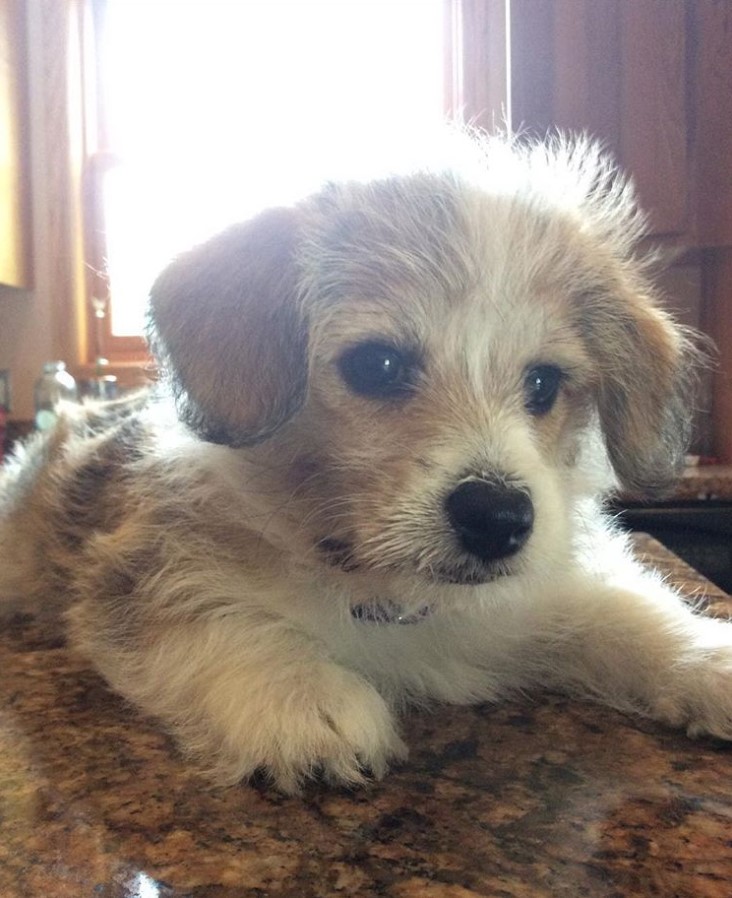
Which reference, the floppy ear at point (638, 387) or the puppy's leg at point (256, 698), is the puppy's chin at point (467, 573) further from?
the floppy ear at point (638, 387)

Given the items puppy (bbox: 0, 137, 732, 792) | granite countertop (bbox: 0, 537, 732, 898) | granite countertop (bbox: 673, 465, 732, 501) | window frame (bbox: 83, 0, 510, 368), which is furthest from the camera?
window frame (bbox: 83, 0, 510, 368)

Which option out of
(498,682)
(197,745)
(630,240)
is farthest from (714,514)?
(197,745)

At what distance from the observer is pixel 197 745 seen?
1.10m

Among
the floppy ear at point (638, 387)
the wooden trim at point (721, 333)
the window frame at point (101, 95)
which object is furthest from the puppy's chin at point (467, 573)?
the window frame at point (101, 95)

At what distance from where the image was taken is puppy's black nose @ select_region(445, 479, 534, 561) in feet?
3.62

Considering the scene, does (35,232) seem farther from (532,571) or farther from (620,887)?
(620,887)

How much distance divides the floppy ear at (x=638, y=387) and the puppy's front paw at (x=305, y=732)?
66 centimetres

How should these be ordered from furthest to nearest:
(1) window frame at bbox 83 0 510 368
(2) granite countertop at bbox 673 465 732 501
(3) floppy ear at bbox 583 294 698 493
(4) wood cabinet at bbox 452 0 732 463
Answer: (1) window frame at bbox 83 0 510 368 → (4) wood cabinet at bbox 452 0 732 463 → (2) granite countertop at bbox 673 465 732 501 → (3) floppy ear at bbox 583 294 698 493

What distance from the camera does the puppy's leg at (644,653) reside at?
1.20 metres

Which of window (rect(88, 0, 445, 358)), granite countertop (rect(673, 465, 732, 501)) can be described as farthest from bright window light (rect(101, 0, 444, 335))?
granite countertop (rect(673, 465, 732, 501))

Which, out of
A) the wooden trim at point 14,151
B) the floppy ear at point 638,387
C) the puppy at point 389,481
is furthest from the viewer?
the wooden trim at point 14,151

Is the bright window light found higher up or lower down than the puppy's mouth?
higher up

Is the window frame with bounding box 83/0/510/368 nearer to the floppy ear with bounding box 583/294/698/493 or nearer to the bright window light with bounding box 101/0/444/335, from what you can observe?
the bright window light with bounding box 101/0/444/335

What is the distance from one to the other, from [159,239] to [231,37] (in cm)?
405
